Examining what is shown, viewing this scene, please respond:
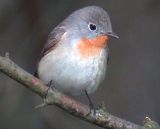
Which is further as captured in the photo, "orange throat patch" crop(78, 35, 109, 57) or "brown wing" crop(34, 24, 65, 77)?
"brown wing" crop(34, 24, 65, 77)

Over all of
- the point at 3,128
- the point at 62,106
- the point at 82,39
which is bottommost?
the point at 3,128

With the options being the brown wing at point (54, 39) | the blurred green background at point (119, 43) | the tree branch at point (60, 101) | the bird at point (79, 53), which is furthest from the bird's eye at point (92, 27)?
the blurred green background at point (119, 43)

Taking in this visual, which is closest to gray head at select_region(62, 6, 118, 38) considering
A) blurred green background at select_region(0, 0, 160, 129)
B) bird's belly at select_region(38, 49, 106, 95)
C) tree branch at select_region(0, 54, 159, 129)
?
bird's belly at select_region(38, 49, 106, 95)

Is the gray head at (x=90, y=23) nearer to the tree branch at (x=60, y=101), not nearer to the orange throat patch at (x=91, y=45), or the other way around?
the orange throat patch at (x=91, y=45)

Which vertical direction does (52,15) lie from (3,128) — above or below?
above

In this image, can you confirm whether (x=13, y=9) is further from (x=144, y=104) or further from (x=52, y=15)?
(x=144, y=104)

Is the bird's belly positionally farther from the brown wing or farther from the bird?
the brown wing

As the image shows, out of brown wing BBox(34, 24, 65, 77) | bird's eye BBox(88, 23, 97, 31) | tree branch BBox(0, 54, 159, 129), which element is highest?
bird's eye BBox(88, 23, 97, 31)

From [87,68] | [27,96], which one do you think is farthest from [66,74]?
[27,96]
